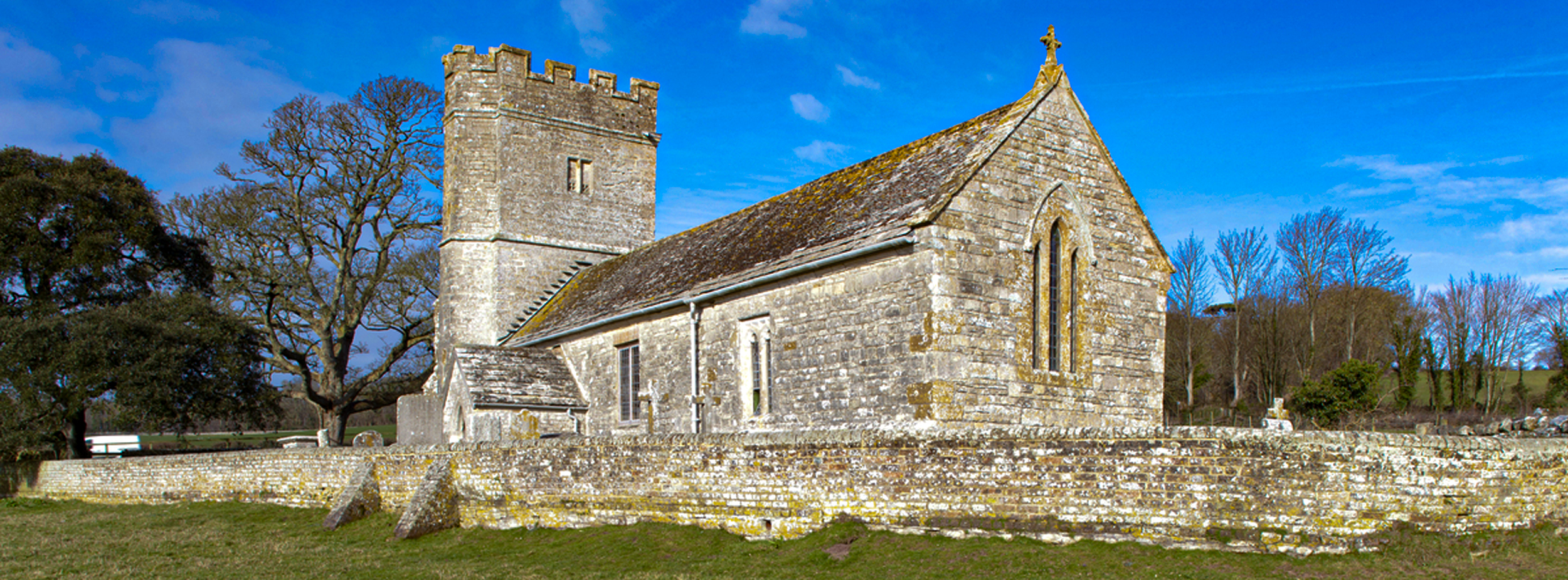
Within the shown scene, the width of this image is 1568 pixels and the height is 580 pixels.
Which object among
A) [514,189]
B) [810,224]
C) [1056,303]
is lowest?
[1056,303]

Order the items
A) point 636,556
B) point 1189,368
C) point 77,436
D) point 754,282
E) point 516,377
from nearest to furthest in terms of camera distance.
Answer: point 636,556 < point 754,282 < point 516,377 < point 77,436 < point 1189,368

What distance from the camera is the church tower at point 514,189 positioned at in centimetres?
2698

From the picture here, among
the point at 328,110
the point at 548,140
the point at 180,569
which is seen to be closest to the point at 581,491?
the point at 180,569

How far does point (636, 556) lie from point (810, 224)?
23.7ft

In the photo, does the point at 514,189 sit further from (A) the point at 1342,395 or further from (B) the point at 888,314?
(A) the point at 1342,395

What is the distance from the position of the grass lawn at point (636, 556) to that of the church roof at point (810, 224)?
5168mm

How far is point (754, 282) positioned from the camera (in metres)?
16.6

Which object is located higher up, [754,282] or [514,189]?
[514,189]

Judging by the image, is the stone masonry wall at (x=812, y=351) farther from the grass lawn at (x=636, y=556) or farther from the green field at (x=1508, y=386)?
the green field at (x=1508, y=386)

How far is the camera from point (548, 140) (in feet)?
91.7

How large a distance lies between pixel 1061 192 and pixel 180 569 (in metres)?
13.1

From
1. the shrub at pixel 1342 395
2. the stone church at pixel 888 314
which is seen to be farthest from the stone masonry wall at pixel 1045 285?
the shrub at pixel 1342 395

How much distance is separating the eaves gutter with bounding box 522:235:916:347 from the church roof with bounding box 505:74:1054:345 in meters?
0.09

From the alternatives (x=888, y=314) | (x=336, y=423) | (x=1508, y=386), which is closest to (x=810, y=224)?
(x=888, y=314)
